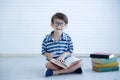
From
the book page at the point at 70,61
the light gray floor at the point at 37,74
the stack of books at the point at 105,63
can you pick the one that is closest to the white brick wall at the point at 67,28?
the light gray floor at the point at 37,74

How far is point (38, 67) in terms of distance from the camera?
8.66 ft

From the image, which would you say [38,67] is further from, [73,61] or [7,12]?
[7,12]

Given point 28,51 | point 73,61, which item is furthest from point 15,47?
point 73,61

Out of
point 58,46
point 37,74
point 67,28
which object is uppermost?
point 67,28

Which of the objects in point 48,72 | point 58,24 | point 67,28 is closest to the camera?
point 48,72

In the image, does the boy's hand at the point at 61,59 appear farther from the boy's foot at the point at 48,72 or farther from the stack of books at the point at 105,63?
the stack of books at the point at 105,63

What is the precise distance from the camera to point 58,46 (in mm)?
2324

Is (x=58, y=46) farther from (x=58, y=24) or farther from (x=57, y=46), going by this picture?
(x=58, y=24)

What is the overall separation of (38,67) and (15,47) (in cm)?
99

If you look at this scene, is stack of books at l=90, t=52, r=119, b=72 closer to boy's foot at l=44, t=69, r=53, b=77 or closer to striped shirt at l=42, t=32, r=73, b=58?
striped shirt at l=42, t=32, r=73, b=58

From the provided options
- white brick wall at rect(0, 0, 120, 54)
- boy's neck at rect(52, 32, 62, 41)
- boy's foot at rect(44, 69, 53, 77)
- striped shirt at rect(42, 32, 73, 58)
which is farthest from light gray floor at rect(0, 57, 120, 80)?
white brick wall at rect(0, 0, 120, 54)

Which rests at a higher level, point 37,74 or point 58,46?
point 58,46

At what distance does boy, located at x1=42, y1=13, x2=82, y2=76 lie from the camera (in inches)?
89.0

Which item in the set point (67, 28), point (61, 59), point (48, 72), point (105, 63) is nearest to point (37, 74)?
point (48, 72)
